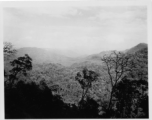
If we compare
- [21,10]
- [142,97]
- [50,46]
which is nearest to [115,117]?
[142,97]

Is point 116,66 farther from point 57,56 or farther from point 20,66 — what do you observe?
point 20,66

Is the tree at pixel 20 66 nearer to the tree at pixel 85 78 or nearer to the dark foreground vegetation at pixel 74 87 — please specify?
the dark foreground vegetation at pixel 74 87

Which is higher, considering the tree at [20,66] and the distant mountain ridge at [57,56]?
the distant mountain ridge at [57,56]

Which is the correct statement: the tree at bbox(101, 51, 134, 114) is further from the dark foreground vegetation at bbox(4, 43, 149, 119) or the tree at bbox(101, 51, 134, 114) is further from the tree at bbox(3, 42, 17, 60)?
the tree at bbox(3, 42, 17, 60)

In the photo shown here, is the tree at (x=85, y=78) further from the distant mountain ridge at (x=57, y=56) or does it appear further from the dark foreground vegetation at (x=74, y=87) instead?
the distant mountain ridge at (x=57, y=56)

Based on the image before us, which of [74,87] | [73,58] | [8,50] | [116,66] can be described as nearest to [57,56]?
[73,58]

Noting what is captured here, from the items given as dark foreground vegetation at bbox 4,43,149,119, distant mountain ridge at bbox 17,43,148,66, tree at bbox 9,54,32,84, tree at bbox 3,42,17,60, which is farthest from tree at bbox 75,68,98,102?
tree at bbox 3,42,17,60

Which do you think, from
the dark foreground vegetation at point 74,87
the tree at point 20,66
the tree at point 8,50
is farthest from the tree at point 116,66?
the tree at point 8,50
